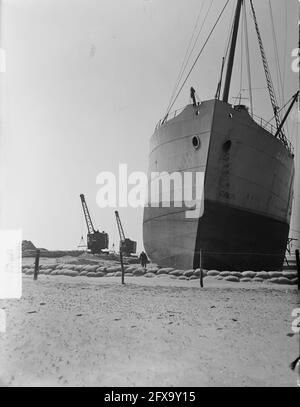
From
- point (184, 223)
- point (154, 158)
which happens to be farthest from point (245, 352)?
point (154, 158)

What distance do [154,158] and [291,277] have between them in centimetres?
834

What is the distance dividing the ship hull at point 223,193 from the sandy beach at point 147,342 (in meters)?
5.47

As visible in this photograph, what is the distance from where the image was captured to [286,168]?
16359 millimetres

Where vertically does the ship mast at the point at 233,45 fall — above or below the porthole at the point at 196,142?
above

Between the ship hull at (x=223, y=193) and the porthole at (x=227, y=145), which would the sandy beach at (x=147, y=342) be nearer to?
the ship hull at (x=223, y=193)

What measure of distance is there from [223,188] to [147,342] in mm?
8641

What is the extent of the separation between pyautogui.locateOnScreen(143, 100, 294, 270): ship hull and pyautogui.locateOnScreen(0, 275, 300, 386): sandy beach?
5469mm

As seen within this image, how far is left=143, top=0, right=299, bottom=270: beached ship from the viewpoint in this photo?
488 inches

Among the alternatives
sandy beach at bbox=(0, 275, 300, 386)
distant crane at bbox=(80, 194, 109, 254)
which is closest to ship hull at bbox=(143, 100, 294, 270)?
sandy beach at bbox=(0, 275, 300, 386)

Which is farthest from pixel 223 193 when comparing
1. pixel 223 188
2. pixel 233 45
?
pixel 233 45

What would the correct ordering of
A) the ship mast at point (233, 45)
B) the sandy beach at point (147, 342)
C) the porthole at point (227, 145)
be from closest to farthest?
1. the sandy beach at point (147, 342)
2. the porthole at point (227, 145)
3. the ship mast at point (233, 45)

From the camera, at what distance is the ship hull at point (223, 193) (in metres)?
12.4

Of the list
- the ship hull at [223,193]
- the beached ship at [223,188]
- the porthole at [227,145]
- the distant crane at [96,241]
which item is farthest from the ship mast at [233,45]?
the distant crane at [96,241]
